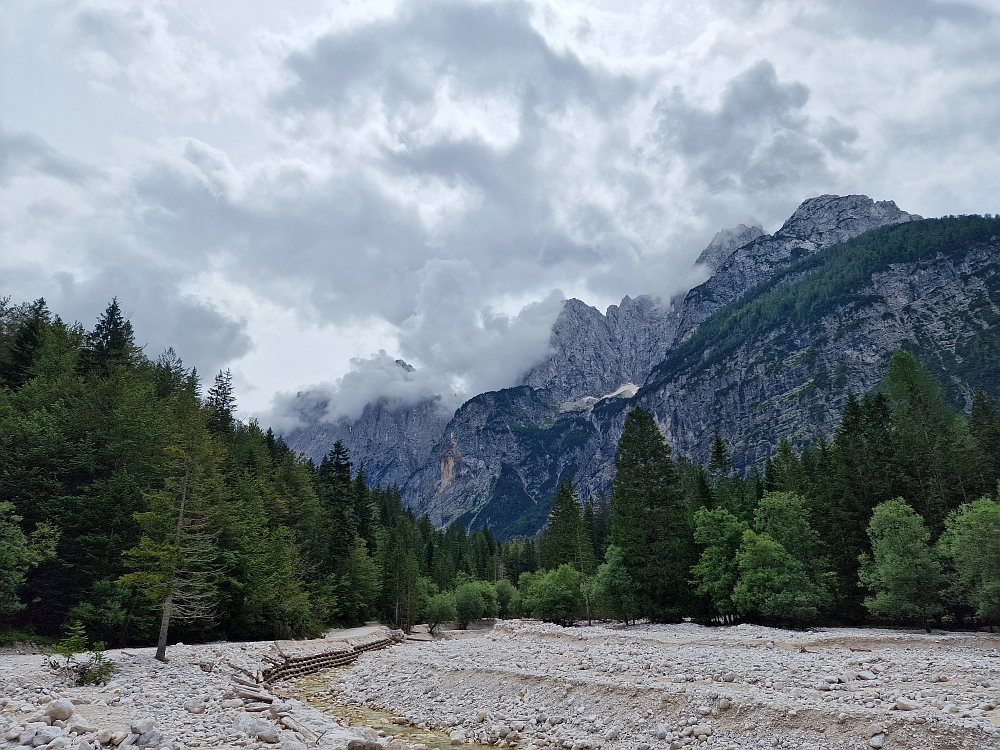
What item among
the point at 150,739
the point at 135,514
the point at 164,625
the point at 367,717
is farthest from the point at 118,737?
the point at 164,625

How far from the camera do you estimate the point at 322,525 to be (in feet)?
202

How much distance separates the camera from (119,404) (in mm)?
38406

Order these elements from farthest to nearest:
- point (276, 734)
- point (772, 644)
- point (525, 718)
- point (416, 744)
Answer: point (772, 644) → point (525, 718) → point (416, 744) → point (276, 734)

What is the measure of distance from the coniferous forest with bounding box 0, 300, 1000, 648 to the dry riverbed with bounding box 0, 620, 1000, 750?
6293 millimetres

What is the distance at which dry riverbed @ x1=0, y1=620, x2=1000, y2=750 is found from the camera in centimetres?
1249

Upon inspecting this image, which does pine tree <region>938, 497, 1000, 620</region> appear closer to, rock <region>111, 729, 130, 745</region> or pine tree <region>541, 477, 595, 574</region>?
rock <region>111, 729, 130, 745</region>

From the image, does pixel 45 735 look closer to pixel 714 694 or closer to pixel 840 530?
pixel 714 694

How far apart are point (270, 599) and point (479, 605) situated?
178 ft

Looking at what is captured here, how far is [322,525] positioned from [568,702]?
49.5 meters

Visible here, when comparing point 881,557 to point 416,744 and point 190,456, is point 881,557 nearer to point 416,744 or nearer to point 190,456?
point 416,744

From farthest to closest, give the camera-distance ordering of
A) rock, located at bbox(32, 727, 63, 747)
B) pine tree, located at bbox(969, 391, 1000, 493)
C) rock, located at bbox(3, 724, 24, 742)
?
pine tree, located at bbox(969, 391, 1000, 493), rock, located at bbox(3, 724, 24, 742), rock, located at bbox(32, 727, 63, 747)

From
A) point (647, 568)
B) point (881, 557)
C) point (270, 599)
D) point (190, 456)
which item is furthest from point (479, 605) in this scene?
point (190, 456)

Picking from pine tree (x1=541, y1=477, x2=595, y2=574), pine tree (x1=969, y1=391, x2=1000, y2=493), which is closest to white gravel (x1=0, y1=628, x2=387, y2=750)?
pine tree (x1=969, y1=391, x2=1000, y2=493)

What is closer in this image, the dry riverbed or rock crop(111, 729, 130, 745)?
rock crop(111, 729, 130, 745)
